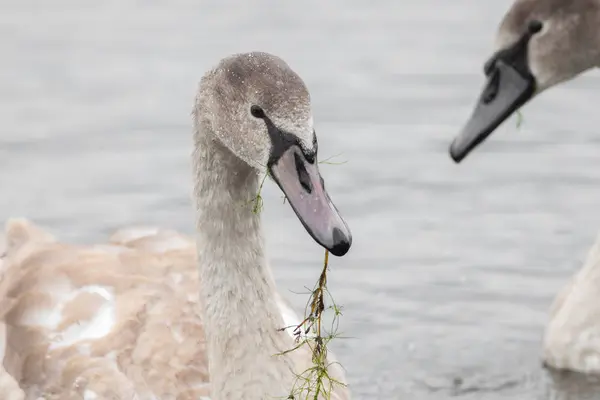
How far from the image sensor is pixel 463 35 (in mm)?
12305

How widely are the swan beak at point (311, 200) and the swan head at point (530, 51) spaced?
1.71m

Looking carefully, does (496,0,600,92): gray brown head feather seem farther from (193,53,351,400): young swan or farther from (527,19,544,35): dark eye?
(193,53,351,400): young swan

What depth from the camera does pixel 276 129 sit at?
5688 millimetres

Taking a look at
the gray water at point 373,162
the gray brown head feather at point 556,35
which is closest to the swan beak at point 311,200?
the gray brown head feather at point 556,35

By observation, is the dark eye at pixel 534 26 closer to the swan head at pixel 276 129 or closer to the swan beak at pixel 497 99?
the swan beak at pixel 497 99

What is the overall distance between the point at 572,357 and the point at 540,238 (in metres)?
1.51

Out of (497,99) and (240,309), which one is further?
(497,99)

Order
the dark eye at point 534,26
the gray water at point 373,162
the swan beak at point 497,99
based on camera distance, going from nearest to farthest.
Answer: the swan beak at point 497,99, the dark eye at point 534,26, the gray water at point 373,162

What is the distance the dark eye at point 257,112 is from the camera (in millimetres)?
5788

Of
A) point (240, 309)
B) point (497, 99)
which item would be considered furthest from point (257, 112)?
point (497, 99)

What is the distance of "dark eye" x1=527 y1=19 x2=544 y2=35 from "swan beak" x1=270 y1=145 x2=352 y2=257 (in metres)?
2.07

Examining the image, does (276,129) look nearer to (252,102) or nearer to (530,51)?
(252,102)

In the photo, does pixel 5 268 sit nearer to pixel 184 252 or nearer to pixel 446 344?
pixel 184 252

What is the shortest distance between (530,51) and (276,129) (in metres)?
2.04
